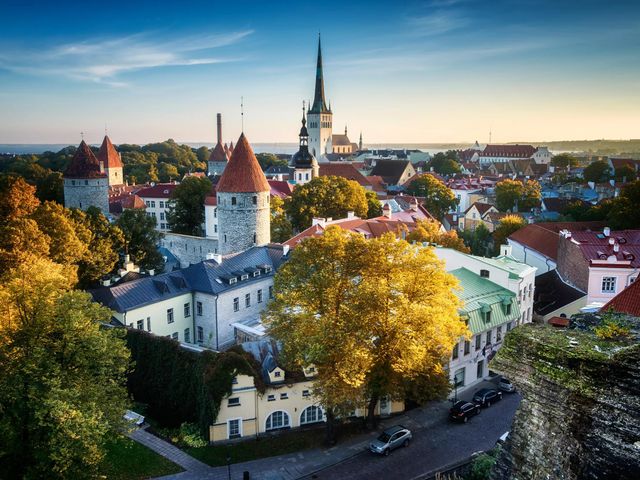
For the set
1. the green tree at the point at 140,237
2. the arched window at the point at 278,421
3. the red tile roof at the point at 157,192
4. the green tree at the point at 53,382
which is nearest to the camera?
the green tree at the point at 53,382

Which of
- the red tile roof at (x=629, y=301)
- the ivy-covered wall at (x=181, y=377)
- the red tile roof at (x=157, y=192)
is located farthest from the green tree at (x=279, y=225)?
the red tile roof at (x=629, y=301)

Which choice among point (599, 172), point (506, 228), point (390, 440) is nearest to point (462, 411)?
point (390, 440)

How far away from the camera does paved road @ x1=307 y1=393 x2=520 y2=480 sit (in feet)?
61.6

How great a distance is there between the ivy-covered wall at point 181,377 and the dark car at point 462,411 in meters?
8.03

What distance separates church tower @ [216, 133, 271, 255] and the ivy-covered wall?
14.0 metres

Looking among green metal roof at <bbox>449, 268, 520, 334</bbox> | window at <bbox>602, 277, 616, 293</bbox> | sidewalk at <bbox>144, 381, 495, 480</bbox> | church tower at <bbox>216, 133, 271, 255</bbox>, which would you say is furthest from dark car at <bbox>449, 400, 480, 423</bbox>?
church tower at <bbox>216, 133, 271, 255</bbox>

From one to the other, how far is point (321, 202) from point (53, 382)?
35.0 meters

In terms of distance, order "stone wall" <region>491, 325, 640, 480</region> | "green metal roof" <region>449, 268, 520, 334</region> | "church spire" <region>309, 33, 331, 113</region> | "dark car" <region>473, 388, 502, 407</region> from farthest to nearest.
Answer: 1. "church spire" <region>309, 33, 331, 113</region>
2. "green metal roof" <region>449, 268, 520, 334</region>
3. "dark car" <region>473, 388, 502, 407</region>
4. "stone wall" <region>491, 325, 640, 480</region>

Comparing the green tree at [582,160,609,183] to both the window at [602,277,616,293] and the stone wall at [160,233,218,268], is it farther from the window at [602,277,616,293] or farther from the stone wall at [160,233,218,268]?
the stone wall at [160,233,218,268]

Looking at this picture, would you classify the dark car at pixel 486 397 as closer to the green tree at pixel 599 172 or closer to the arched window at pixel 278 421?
the arched window at pixel 278 421

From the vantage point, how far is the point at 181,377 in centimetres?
2212

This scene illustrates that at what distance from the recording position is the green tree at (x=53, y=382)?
1480 cm

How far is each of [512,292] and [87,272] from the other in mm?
24264

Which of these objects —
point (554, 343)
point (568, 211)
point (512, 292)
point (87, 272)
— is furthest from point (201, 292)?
point (568, 211)
